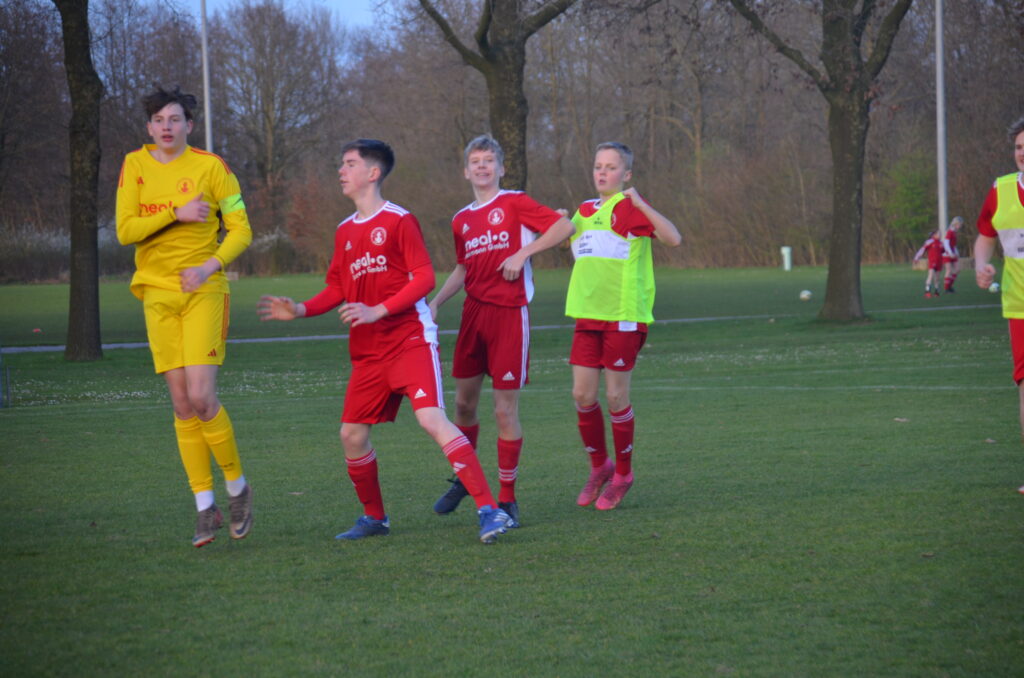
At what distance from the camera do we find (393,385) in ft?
19.9

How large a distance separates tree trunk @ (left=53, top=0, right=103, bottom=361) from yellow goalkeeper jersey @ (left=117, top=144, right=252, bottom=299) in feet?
47.4

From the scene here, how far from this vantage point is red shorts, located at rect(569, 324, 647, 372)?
A: 7035mm

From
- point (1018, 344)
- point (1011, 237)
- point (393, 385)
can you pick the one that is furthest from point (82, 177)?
point (1018, 344)

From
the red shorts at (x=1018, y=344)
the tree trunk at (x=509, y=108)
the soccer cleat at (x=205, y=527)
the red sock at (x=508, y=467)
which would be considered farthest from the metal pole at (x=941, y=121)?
the soccer cleat at (x=205, y=527)

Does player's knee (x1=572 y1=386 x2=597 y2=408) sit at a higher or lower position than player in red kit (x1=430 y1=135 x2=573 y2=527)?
lower

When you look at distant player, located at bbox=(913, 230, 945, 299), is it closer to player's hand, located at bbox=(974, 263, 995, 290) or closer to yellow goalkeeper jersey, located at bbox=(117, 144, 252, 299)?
player's hand, located at bbox=(974, 263, 995, 290)

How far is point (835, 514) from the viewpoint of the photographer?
21.1 feet

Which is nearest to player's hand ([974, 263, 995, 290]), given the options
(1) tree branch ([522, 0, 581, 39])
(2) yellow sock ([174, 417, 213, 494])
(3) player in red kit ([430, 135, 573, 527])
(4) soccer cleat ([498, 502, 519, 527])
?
(3) player in red kit ([430, 135, 573, 527])

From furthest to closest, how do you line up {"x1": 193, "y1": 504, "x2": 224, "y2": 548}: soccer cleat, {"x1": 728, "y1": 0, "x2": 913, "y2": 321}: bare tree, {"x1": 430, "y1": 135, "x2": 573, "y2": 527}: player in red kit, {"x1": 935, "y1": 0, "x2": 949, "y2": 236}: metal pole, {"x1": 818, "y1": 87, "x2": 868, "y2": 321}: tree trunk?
1. {"x1": 935, "y1": 0, "x2": 949, "y2": 236}: metal pole
2. {"x1": 818, "y1": 87, "x2": 868, "y2": 321}: tree trunk
3. {"x1": 728, "y1": 0, "x2": 913, "y2": 321}: bare tree
4. {"x1": 430, "y1": 135, "x2": 573, "y2": 527}: player in red kit
5. {"x1": 193, "y1": 504, "x2": 224, "y2": 548}: soccer cleat

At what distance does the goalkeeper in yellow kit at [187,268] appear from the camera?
19.3ft

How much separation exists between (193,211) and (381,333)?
1.11m

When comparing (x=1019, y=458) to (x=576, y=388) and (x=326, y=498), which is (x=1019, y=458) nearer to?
(x=576, y=388)

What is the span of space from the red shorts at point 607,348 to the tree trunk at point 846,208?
16.7 metres

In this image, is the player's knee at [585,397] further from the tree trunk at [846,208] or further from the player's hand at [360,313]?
the tree trunk at [846,208]
